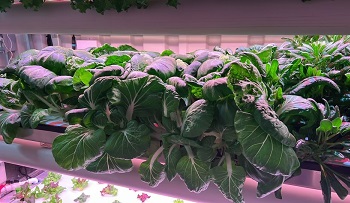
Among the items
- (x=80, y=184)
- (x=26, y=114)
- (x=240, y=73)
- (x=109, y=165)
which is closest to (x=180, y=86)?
(x=240, y=73)

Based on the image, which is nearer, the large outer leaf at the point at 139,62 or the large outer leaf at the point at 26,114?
the large outer leaf at the point at 139,62

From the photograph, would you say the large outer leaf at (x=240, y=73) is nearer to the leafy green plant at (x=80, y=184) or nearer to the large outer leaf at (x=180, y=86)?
the large outer leaf at (x=180, y=86)

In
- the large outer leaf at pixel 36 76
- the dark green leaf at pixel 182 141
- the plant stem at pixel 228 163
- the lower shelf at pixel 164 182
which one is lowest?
the lower shelf at pixel 164 182

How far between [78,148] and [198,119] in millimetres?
297

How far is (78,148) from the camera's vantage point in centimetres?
70

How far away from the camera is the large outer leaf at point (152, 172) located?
26.8 inches

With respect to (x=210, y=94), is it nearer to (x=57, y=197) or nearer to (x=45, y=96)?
(x=45, y=96)

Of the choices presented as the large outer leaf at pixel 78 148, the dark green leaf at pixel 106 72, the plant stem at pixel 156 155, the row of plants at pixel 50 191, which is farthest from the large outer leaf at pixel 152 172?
the row of plants at pixel 50 191

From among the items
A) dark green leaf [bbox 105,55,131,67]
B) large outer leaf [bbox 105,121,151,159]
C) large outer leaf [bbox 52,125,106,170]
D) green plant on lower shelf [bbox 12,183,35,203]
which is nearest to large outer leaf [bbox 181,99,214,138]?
large outer leaf [bbox 105,121,151,159]

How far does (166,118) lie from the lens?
68 centimetres

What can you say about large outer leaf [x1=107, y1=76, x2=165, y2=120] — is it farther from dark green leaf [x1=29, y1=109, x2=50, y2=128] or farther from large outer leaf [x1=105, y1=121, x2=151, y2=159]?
dark green leaf [x1=29, y1=109, x2=50, y2=128]

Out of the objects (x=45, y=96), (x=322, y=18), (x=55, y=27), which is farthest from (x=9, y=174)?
(x=322, y=18)

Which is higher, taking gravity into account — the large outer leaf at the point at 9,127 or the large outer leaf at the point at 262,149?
the large outer leaf at the point at 262,149

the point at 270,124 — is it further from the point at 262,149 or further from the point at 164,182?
the point at 164,182
